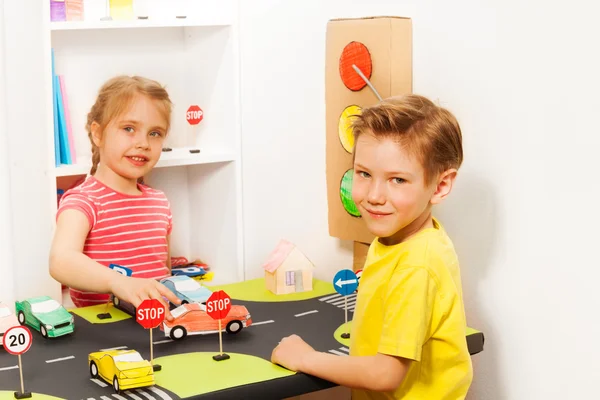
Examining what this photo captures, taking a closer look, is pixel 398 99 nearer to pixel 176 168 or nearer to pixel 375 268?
pixel 375 268

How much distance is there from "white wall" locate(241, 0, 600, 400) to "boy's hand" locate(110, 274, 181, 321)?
0.52 metres

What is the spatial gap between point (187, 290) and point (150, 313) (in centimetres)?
28

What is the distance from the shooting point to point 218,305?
4.43 ft

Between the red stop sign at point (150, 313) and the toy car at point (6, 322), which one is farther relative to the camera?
the toy car at point (6, 322)

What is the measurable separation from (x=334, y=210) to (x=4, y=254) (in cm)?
69

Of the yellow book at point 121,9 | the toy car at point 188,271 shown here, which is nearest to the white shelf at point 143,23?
the yellow book at point 121,9

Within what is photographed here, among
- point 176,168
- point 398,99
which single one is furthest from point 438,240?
point 176,168

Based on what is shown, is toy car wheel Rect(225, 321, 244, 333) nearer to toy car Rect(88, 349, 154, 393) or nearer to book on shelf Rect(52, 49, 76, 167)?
toy car Rect(88, 349, 154, 393)

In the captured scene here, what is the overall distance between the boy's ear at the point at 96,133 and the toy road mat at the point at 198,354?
14.9 inches

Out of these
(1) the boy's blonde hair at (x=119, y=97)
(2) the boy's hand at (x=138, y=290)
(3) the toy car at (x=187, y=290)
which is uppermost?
(1) the boy's blonde hair at (x=119, y=97)

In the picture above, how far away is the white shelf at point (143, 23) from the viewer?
5.94ft

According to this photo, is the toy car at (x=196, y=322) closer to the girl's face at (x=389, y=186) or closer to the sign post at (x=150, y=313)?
the sign post at (x=150, y=313)

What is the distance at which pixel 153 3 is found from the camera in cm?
211

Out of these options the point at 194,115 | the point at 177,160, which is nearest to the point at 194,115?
the point at 194,115
